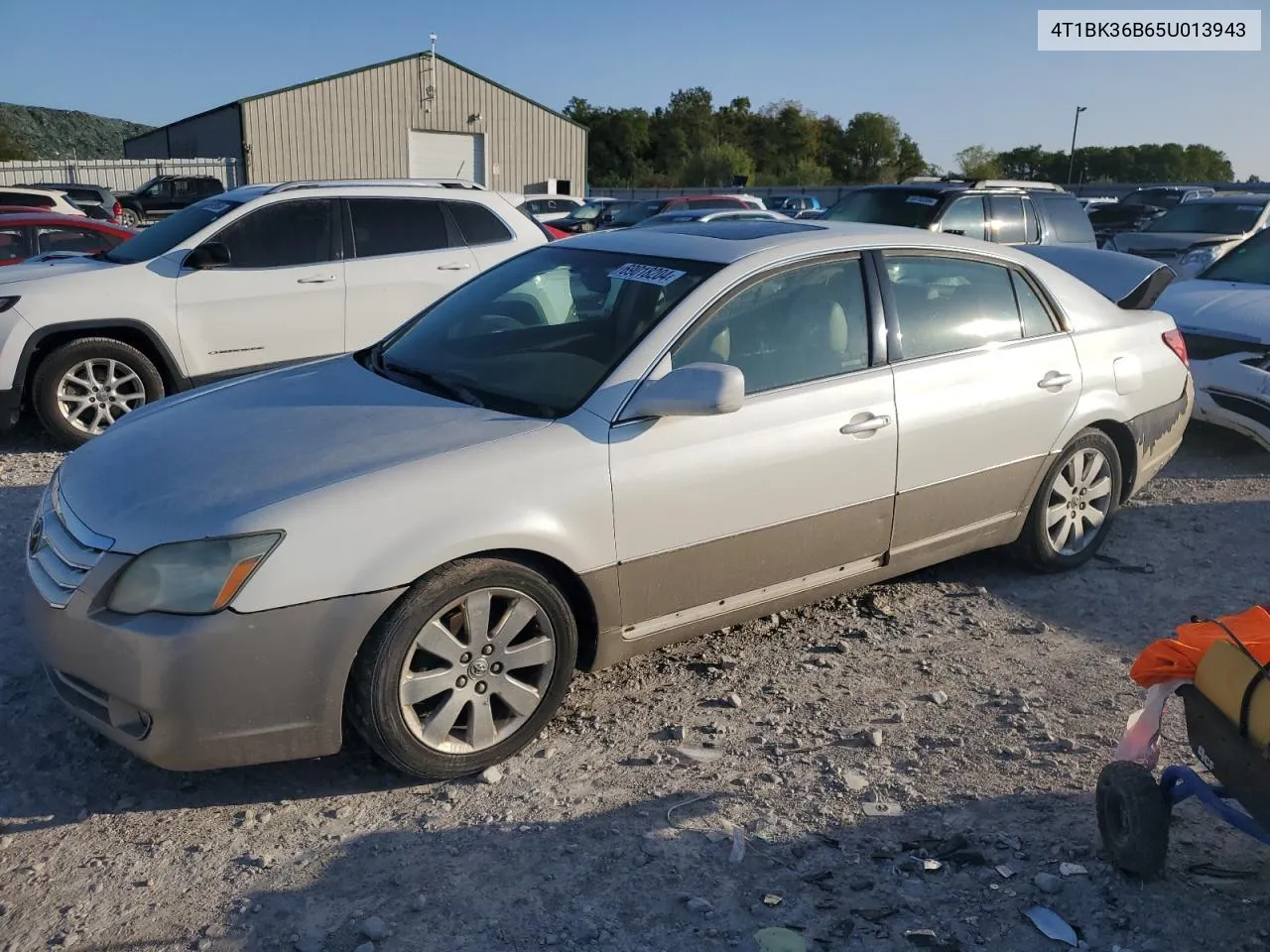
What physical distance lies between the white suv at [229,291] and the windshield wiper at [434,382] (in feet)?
11.0

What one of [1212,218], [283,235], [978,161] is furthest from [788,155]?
[283,235]

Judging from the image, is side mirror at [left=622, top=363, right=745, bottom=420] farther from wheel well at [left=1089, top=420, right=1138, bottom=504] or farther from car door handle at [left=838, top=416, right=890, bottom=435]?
wheel well at [left=1089, top=420, right=1138, bottom=504]

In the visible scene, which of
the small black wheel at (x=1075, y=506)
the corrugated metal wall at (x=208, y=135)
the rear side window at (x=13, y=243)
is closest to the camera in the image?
the small black wheel at (x=1075, y=506)

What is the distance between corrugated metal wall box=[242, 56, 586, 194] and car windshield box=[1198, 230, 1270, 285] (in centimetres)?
3503

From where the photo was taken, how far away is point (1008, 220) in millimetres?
11203

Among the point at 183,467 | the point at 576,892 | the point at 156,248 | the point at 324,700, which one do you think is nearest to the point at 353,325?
the point at 156,248

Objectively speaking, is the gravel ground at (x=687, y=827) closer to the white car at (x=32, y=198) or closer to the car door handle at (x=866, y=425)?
the car door handle at (x=866, y=425)

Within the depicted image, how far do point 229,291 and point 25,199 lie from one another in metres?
11.8

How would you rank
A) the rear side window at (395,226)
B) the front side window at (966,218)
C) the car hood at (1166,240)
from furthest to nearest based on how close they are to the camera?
the car hood at (1166,240), the front side window at (966,218), the rear side window at (395,226)

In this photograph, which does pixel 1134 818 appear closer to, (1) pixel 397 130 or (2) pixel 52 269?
(2) pixel 52 269

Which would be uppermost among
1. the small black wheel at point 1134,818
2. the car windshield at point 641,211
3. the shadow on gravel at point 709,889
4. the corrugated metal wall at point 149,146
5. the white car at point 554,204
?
the corrugated metal wall at point 149,146

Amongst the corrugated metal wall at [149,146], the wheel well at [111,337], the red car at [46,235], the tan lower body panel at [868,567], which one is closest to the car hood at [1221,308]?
the tan lower body panel at [868,567]

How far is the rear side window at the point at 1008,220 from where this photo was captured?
36.4 ft

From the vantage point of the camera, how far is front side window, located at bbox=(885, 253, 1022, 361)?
4.51 metres
